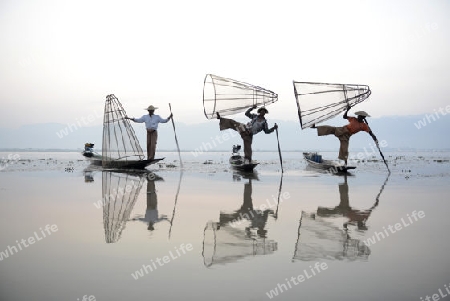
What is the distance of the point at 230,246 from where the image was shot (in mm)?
5867

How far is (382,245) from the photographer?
5871 mm

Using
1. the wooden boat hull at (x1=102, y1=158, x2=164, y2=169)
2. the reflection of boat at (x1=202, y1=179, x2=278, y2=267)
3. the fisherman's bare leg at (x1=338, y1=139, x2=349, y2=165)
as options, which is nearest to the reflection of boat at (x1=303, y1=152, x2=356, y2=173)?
the fisherman's bare leg at (x1=338, y1=139, x2=349, y2=165)

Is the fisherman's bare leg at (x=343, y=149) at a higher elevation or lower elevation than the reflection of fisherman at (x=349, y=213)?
higher

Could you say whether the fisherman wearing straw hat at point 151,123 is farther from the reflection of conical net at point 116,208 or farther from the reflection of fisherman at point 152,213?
the reflection of fisherman at point 152,213

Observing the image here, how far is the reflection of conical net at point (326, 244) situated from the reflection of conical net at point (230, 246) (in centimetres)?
45

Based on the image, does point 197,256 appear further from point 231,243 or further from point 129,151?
point 129,151

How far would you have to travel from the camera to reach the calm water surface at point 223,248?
4.11m

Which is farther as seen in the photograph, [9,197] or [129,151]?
[129,151]

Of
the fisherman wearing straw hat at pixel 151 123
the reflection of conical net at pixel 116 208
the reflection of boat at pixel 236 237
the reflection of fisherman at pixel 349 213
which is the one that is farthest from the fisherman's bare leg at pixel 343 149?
the reflection of boat at pixel 236 237

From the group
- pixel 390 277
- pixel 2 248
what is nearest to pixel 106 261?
pixel 2 248

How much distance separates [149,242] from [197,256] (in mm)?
1003

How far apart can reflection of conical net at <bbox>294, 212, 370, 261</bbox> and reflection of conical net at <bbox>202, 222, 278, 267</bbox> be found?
0.45m

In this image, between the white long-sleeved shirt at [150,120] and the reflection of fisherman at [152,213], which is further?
the white long-sleeved shirt at [150,120]

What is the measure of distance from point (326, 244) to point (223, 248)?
1.48 metres
